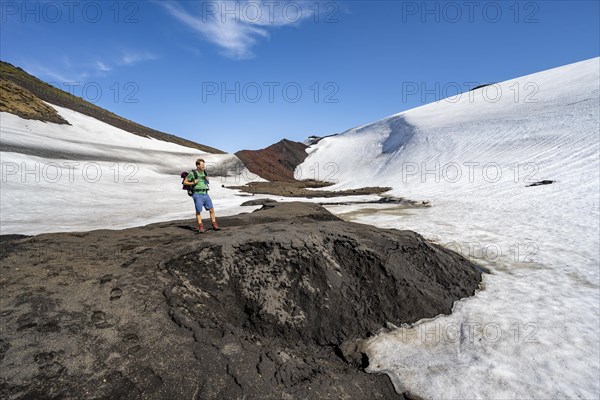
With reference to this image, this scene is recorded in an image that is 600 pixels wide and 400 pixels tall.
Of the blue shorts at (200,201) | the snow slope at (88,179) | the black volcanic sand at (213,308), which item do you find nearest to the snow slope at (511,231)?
the black volcanic sand at (213,308)

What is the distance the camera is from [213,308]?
550 cm

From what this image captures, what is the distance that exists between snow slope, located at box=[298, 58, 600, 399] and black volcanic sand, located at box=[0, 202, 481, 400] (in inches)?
28.7

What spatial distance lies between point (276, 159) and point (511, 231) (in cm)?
4656

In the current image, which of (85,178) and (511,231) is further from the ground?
(85,178)

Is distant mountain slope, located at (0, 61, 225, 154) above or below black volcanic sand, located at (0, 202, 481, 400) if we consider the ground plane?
above

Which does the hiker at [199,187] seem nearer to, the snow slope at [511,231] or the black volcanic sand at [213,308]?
the black volcanic sand at [213,308]

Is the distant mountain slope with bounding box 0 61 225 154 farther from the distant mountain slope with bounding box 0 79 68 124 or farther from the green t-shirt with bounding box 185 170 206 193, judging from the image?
the green t-shirt with bounding box 185 170 206 193

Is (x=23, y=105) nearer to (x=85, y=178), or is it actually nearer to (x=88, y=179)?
(x=85, y=178)

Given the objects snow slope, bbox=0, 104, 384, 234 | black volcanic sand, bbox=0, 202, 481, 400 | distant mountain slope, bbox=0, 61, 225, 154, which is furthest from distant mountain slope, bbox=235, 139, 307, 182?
black volcanic sand, bbox=0, 202, 481, 400

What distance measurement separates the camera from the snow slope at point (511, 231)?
5.05m

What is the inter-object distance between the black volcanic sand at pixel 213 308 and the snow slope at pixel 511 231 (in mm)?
728

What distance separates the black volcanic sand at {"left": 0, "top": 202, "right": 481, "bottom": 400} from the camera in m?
3.91

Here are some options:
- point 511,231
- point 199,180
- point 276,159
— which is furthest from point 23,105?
point 511,231

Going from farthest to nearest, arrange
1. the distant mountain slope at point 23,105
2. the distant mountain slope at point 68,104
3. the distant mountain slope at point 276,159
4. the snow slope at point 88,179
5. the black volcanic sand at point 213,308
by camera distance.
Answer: the distant mountain slope at point 276,159 < the distant mountain slope at point 68,104 < the distant mountain slope at point 23,105 < the snow slope at point 88,179 < the black volcanic sand at point 213,308
